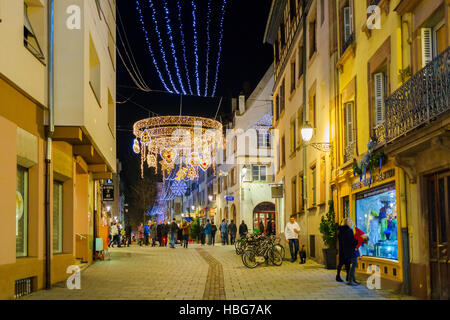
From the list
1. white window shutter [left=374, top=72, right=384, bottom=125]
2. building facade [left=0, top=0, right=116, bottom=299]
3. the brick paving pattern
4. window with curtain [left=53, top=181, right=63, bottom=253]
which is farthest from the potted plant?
window with curtain [left=53, top=181, right=63, bottom=253]

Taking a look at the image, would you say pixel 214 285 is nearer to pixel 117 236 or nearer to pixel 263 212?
pixel 117 236

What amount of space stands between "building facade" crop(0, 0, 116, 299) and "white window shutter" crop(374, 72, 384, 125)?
7.14 metres

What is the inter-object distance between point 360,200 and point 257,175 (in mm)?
29010

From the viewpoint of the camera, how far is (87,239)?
19.8 m

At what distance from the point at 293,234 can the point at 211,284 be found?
23.3ft

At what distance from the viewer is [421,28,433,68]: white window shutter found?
37.9ft

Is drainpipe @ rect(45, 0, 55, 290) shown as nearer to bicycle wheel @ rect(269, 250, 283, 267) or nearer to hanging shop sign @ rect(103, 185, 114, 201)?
bicycle wheel @ rect(269, 250, 283, 267)

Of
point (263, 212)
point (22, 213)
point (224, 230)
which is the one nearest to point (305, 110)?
point (22, 213)

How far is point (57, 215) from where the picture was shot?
1529cm

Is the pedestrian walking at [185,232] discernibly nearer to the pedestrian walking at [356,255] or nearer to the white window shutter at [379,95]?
Answer: the pedestrian walking at [356,255]
